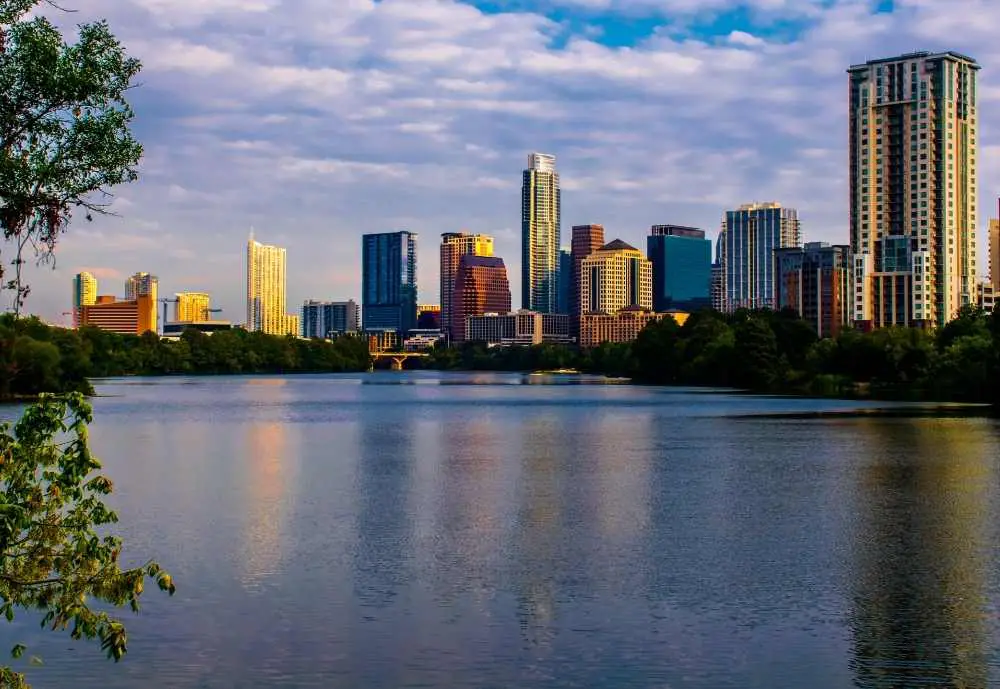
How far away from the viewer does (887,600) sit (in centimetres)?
2675

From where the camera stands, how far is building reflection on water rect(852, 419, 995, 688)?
21516 mm

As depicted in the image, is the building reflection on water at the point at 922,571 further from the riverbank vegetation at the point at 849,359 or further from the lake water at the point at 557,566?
the riverbank vegetation at the point at 849,359

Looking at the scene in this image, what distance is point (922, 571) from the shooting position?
30.1 metres

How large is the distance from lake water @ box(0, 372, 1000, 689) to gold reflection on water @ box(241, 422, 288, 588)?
0.19 metres

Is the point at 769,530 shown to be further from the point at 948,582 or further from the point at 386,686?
the point at 386,686

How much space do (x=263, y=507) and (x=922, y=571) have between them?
2308 cm

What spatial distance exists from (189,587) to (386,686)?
9.71 metres

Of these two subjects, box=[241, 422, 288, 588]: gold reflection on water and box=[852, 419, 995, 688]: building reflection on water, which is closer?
box=[852, 419, 995, 688]: building reflection on water

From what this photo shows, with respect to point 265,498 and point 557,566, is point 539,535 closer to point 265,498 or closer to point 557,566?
point 557,566

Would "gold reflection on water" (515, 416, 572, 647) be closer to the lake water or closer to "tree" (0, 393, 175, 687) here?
the lake water

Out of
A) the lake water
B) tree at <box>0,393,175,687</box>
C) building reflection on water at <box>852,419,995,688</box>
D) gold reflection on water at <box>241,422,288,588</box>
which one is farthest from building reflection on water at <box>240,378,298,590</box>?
tree at <box>0,393,175,687</box>

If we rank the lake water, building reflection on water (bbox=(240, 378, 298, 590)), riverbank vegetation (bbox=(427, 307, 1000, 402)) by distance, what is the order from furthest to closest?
riverbank vegetation (bbox=(427, 307, 1000, 402)) → building reflection on water (bbox=(240, 378, 298, 590)) → the lake water

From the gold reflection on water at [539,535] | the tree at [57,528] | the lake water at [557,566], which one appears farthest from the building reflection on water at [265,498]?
the tree at [57,528]

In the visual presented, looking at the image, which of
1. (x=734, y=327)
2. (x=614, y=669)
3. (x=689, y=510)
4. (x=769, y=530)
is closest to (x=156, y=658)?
(x=614, y=669)
